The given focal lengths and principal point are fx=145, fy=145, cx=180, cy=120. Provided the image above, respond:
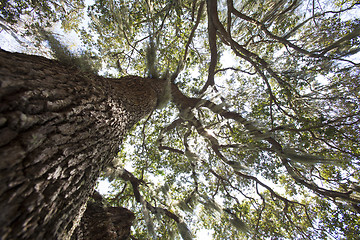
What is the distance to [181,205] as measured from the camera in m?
4.25

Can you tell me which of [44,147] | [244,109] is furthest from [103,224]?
[244,109]

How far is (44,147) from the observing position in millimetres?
820

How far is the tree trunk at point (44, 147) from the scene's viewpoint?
62cm

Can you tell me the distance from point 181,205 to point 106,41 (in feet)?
19.2

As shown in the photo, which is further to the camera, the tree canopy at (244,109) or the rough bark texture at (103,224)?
the tree canopy at (244,109)

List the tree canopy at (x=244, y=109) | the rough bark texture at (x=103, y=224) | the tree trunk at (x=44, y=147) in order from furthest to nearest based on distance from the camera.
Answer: the tree canopy at (x=244, y=109) < the rough bark texture at (x=103, y=224) < the tree trunk at (x=44, y=147)

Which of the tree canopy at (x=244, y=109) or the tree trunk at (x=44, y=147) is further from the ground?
the tree canopy at (x=244, y=109)

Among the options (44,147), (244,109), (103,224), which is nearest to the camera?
(44,147)

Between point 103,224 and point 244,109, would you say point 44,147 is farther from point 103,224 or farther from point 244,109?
point 244,109

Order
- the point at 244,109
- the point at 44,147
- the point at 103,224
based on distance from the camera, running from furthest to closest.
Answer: the point at 244,109, the point at 103,224, the point at 44,147

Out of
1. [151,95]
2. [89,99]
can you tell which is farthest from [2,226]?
[151,95]

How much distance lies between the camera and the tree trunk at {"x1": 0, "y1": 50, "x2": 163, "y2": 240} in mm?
623

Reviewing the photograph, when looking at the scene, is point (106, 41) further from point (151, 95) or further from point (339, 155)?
point (339, 155)

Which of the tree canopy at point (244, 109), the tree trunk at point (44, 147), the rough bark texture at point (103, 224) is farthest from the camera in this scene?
the tree canopy at point (244, 109)
